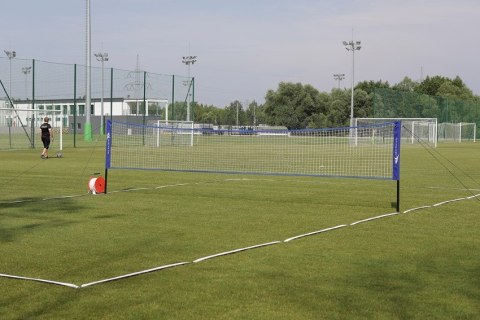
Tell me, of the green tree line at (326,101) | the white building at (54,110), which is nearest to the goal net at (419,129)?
the white building at (54,110)

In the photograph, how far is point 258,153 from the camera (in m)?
37.1

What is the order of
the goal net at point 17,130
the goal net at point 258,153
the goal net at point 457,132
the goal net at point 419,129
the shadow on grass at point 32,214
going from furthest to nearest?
the goal net at point 457,132, the goal net at point 419,129, the goal net at point 17,130, the goal net at point 258,153, the shadow on grass at point 32,214

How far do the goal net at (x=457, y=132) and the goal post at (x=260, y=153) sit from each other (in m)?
26.7

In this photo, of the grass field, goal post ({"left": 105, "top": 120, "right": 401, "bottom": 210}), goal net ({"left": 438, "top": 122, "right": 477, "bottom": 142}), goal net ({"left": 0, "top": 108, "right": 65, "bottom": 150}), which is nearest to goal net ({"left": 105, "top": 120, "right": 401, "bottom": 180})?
goal post ({"left": 105, "top": 120, "right": 401, "bottom": 210})

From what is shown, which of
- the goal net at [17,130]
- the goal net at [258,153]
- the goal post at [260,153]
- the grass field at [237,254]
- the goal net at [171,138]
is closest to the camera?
the grass field at [237,254]

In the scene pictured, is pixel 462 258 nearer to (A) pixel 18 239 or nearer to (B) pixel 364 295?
(B) pixel 364 295

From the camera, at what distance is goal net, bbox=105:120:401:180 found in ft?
74.8

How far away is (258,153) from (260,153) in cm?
34

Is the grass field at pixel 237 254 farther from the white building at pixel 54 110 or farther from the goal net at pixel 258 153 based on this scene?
the white building at pixel 54 110

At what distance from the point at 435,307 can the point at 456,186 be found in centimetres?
1356

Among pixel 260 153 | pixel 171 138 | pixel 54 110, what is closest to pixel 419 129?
pixel 171 138

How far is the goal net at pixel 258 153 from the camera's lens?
74.8ft

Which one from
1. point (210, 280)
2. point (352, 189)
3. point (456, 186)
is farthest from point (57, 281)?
point (456, 186)

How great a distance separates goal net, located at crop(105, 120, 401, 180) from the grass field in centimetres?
213
